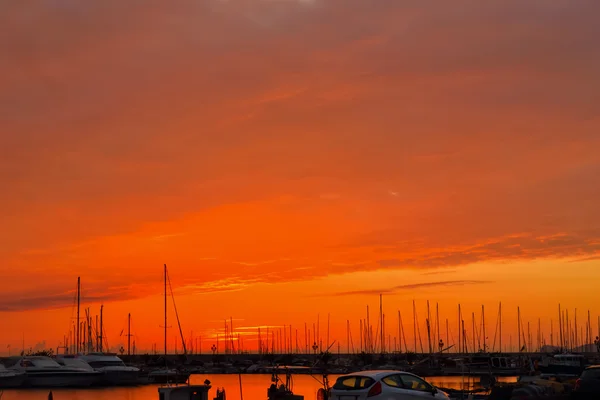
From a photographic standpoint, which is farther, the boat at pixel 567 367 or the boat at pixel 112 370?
the boat at pixel 112 370

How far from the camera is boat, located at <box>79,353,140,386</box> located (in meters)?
95.3

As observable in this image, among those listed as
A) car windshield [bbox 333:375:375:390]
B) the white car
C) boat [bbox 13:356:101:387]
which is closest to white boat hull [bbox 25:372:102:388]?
boat [bbox 13:356:101:387]

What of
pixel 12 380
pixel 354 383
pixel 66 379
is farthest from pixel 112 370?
pixel 354 383

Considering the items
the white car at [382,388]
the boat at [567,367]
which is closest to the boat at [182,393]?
the white car at [382,388]

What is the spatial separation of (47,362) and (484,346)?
79644 millimetres

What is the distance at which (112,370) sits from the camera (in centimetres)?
9631

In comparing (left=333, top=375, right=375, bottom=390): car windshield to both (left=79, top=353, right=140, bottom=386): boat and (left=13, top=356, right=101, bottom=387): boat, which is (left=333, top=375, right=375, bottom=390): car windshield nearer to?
(left=13, top=356, right=101, bottom=387): boat

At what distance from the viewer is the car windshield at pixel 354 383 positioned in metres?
25.9

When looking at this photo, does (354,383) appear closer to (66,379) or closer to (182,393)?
(182,393)

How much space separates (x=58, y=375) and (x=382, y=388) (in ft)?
249

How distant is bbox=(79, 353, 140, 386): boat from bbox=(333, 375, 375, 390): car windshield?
73942 millimetres

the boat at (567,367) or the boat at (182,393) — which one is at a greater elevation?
the boat at (182,393)

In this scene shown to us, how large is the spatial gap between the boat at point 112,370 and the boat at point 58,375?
59.3 inches

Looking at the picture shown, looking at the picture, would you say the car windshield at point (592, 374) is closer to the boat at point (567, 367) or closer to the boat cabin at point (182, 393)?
the boat cabin at point (182, 393)
